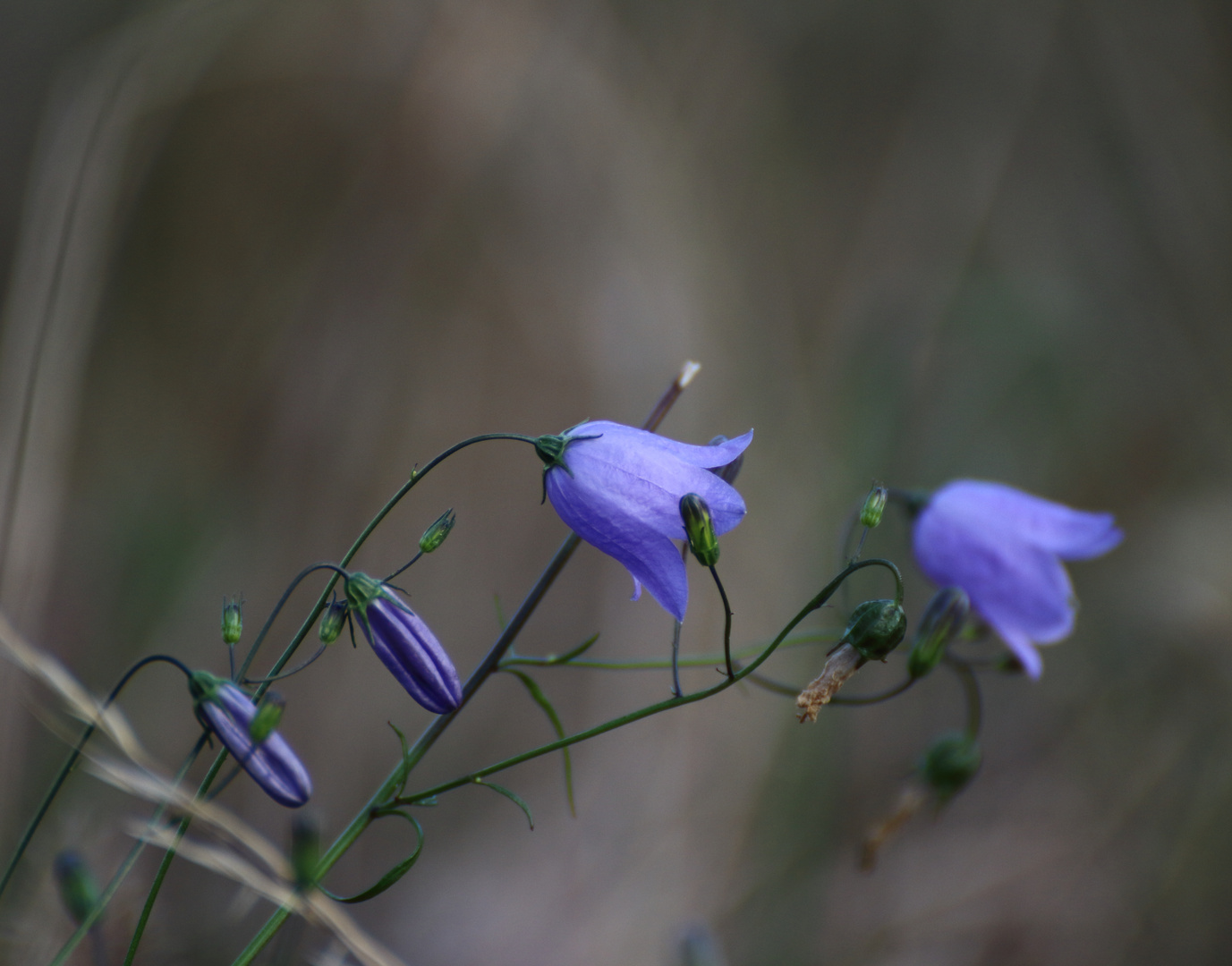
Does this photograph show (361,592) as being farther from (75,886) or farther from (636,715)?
(75,886)

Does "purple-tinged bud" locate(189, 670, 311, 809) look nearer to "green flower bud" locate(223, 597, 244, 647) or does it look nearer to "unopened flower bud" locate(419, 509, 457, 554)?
"green flower bud" locate(223, 597, 244, 647)

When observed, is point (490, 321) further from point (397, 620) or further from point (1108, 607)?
point (397, 620)

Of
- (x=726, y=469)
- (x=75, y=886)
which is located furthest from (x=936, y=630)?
(x=75, y=886)

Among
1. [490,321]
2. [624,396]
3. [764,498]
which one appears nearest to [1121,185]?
[764,498]

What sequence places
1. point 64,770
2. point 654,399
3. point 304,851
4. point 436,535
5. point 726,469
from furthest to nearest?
point 654,399 → point 726,469 → point 436,535 → point 64,770 → point 304,851

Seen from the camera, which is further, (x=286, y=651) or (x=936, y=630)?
(x=936, y=630)

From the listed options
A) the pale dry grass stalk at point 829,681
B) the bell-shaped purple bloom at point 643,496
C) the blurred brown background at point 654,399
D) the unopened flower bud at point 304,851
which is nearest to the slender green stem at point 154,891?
the unopened flower bud at point 304,851
